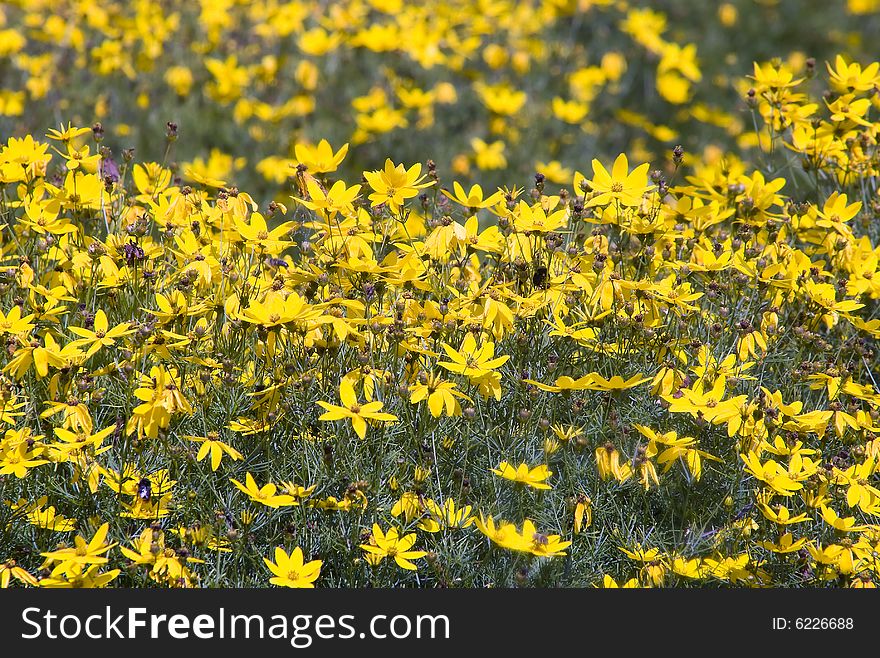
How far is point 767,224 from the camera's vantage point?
12.6ft

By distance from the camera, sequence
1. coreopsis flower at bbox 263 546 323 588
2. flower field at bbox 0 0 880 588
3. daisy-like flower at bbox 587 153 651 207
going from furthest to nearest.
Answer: daisy-like flower at bbox 587 153 651 207
flower field at bbox 0 0 880 588
coreopsis flower at bbox 263 546 323 588

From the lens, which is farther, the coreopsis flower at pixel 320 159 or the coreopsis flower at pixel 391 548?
the coreopsis flower at pixel 320 159

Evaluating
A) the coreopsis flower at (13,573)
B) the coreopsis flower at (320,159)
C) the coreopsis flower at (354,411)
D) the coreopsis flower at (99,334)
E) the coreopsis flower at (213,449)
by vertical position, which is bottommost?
the coreopsis flower at (13,573)

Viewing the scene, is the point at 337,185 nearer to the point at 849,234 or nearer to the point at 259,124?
the point at 849,234

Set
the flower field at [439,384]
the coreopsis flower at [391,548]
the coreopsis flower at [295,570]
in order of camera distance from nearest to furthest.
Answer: the coreopsis flower at [295,570], the coreopsis flower at [391,548], the flower field at [439,384]

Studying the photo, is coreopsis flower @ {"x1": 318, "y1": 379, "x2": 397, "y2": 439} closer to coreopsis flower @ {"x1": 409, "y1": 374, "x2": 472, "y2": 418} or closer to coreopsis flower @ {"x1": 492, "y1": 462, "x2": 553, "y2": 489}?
coreopsis flower @ {"x1": 409, "y1": 374, "x2": 472, "y2": 418}

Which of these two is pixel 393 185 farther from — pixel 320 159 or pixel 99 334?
pixel 99 334

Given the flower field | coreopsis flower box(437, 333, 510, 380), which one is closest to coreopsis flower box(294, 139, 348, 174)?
the flower field

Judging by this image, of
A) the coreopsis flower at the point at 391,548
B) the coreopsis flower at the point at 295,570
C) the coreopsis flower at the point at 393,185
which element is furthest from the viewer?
the coreopsis flower at the point at 393,185

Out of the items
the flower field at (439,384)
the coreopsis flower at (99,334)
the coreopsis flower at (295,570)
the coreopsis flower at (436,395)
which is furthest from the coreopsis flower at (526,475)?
the coreopsis flower at (99,334)

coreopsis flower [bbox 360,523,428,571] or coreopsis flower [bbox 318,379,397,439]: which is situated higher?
coreopsis flower [bbox 318,379,397,439]

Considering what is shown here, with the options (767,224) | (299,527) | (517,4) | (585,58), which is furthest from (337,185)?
(517,4)

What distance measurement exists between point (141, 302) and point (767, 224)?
6.82 feet

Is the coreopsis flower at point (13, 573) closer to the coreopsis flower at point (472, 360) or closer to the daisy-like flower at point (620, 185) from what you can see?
the coreopsis flower at point (472, 360)
